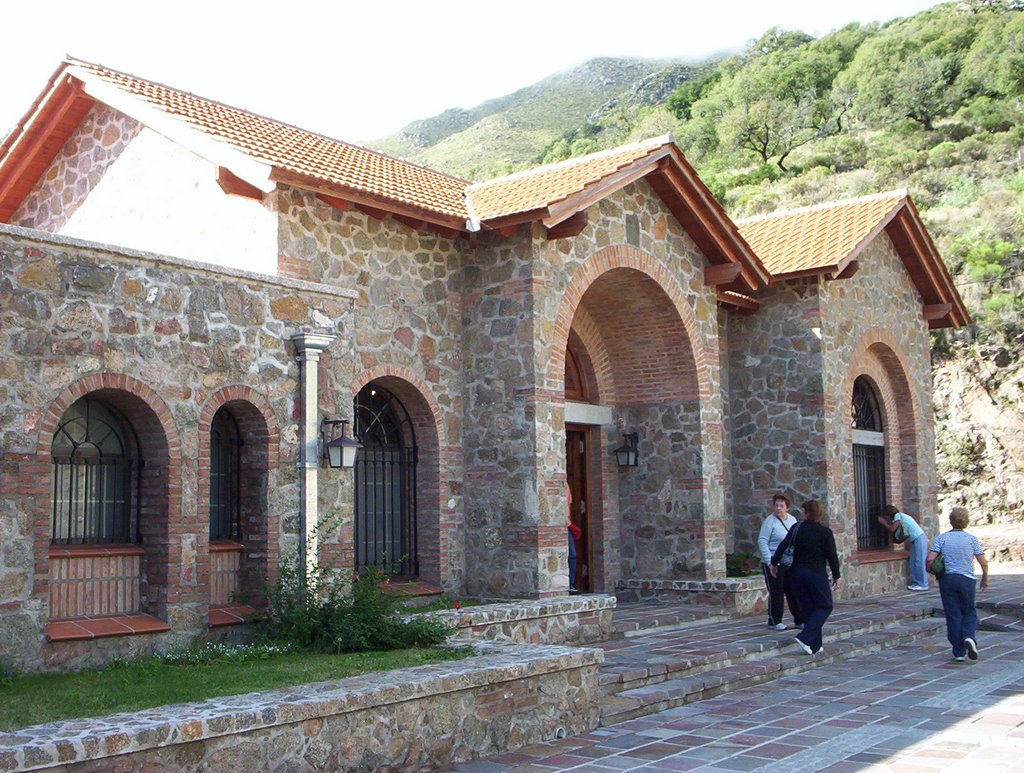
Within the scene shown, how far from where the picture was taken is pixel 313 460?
31.1ft

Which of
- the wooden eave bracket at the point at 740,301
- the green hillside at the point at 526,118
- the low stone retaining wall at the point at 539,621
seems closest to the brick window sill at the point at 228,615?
the low stone retaining wall at the point at 539,621

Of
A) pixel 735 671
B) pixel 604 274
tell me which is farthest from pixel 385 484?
pixel 735 671

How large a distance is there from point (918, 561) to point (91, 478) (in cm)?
1436

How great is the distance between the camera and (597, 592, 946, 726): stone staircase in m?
9.35

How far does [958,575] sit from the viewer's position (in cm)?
1088

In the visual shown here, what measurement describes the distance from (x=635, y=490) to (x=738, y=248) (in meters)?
3.66

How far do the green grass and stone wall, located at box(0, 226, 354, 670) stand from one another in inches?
20.7

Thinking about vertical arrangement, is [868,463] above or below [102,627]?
above

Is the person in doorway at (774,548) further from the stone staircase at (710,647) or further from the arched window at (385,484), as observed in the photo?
A: the arched window at (385,484)

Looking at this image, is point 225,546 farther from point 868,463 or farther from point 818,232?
point 868,463

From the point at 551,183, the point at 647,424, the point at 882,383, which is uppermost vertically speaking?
the point at 551,183

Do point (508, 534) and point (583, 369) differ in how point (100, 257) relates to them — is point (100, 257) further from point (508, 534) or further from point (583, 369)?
point (583, 369)

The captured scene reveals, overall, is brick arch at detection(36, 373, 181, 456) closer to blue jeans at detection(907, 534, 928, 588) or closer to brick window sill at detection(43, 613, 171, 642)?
brick window sill at detection(43, 613, 171, 642)

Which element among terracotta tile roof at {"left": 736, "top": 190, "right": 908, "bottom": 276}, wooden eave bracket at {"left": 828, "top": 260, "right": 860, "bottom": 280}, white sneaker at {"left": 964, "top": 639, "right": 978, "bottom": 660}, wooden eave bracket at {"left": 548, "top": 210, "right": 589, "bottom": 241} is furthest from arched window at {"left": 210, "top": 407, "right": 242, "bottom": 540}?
wooden eave bracket at {"left": 828, "top": 260, "right": 860, "bottom": 280}
